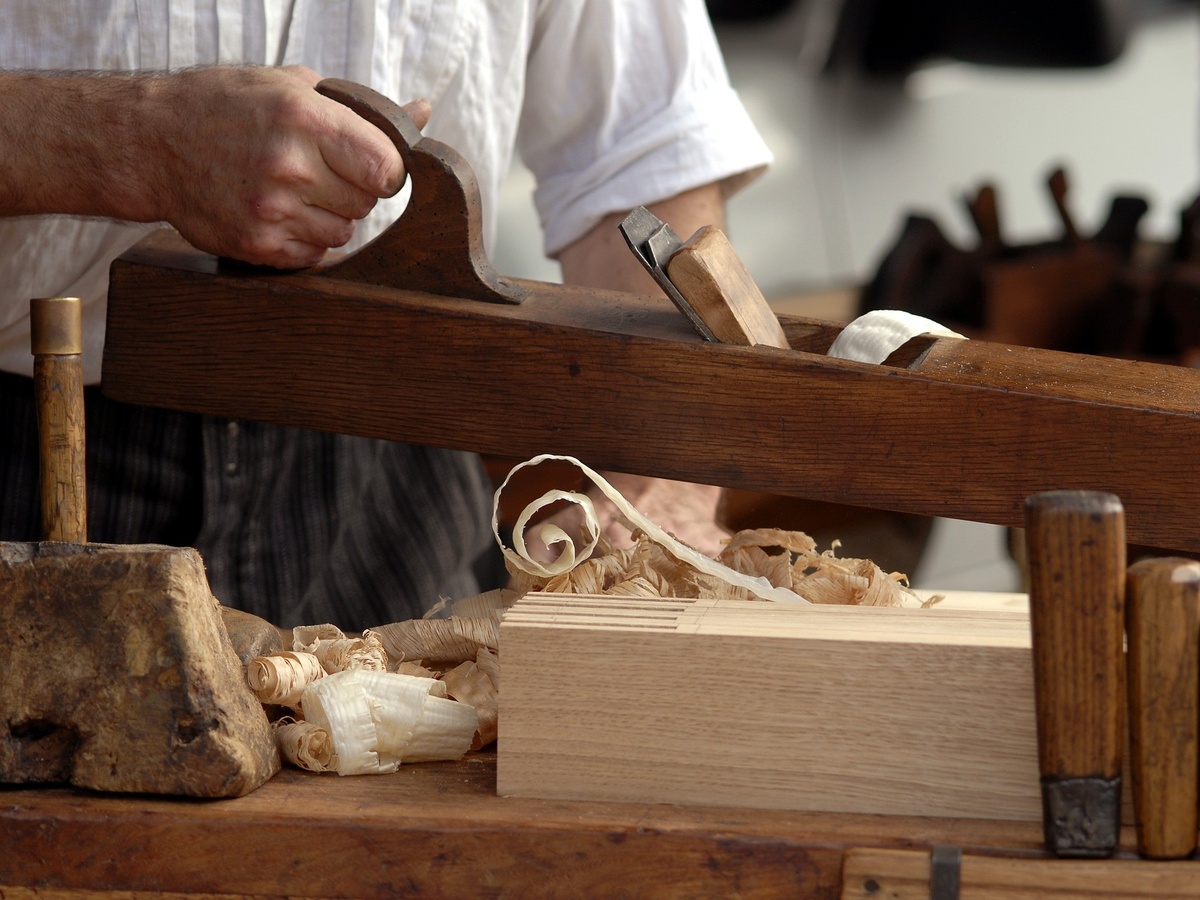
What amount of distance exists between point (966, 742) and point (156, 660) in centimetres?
46

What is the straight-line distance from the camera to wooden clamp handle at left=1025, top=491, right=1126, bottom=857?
2.15ft

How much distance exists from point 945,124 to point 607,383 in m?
2.95

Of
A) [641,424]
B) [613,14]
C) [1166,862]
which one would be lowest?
[1166,862]

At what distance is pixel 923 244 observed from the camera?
8.19ft

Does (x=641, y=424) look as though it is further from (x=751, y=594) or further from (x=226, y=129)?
(x=226, y=129)

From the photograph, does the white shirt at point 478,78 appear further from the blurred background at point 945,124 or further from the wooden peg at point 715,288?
the blurred background at point 945,124

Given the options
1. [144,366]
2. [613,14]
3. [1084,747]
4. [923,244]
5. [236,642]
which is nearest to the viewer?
[1084,747]

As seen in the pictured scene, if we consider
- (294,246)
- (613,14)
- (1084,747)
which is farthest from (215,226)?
(1084,747)

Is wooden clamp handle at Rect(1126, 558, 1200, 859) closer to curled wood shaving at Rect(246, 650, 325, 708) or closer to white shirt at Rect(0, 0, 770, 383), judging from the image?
→ curled wood shaving at Rect(246, 650, 325, 708)

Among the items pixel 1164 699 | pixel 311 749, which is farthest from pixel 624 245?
pixel 1164 699

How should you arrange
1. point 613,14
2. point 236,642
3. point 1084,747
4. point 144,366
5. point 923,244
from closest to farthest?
point 1084,747, point 236,642, point 144,366, point 613,14, point 923,244

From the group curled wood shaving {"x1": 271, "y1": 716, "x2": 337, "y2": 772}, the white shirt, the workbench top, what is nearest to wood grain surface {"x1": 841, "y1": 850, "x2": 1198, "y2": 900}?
the workbench top

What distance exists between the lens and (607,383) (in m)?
0.92

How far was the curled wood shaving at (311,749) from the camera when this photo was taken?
80cm
